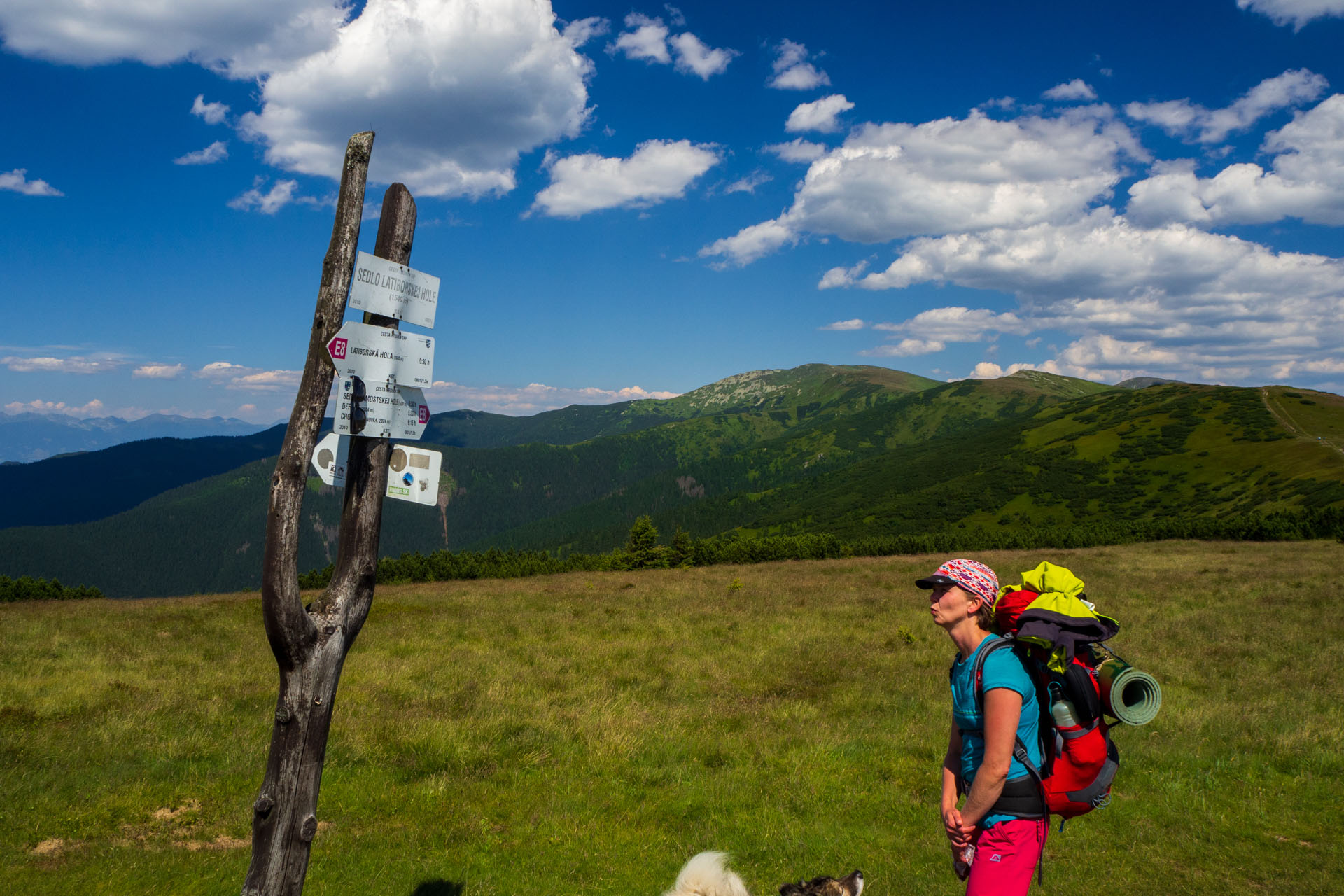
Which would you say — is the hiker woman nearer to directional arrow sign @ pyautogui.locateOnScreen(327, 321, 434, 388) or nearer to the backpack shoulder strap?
the backpack shoulder strap

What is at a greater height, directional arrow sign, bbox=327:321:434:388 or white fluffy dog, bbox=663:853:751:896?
directional arrow sign, bbox=327:321:434:388

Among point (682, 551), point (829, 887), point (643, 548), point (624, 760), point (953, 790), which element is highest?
point (953, 790)

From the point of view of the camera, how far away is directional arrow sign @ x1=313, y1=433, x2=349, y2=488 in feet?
12.6

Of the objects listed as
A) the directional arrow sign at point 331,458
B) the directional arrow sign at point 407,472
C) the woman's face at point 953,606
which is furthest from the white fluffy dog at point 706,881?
the directional arrow sign at point 331,458

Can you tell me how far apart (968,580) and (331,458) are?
12.3 ft

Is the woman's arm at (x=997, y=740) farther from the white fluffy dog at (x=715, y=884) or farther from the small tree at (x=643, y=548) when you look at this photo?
the small tree at (x=643, y=548)

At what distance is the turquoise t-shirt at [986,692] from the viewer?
138 inches

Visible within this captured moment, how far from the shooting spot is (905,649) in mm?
16359

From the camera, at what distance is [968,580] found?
3.81m

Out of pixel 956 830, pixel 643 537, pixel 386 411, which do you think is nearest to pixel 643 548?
pixel 643 537

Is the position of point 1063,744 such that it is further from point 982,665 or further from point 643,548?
point 643,548

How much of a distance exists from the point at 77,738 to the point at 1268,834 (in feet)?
51.2

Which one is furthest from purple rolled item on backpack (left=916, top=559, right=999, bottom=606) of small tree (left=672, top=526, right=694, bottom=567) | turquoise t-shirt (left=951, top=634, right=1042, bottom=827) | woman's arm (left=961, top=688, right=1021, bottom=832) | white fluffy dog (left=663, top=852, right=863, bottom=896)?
small tree (left=672, top=526, right=694, bottom=567)

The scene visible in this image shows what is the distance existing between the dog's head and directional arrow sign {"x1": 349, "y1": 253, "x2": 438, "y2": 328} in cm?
429
